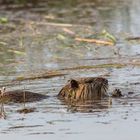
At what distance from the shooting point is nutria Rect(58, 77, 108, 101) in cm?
1025

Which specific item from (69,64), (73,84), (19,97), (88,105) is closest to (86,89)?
(73,84)

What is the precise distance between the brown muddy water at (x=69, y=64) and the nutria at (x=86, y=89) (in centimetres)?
22

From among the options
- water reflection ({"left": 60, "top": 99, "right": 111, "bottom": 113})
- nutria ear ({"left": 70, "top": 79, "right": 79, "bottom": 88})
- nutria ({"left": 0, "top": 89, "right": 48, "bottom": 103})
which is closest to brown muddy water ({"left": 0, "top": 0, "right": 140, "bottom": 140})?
water reflection ({"left": 60, "top": 99, "right": 111, "bottom": 113})

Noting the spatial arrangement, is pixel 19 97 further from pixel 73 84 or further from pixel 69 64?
pixel 69 64

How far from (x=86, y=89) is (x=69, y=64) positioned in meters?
3.27

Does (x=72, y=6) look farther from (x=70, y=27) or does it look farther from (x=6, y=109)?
(x=6, y=109)

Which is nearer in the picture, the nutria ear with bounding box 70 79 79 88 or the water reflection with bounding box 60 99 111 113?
the water reflection with bounding box 60 99 111 113

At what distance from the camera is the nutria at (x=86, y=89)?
10.2 m

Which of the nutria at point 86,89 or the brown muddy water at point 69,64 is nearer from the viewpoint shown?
the brown muddy water at point 69,64

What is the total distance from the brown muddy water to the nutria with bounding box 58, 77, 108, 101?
0.71 ft

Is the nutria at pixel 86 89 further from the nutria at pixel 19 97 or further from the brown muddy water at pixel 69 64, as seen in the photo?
the nutria at pixel 19 97

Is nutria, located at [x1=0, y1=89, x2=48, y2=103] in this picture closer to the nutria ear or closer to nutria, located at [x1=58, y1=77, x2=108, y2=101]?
nutria, located at [x1=58, y1=77, x2=108, y2=101]

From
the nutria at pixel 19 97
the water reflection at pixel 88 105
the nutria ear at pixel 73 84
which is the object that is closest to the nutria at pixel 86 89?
the nutria ear at pixel 73 84

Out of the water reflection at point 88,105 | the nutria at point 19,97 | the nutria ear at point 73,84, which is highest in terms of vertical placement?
the nutria ear at point 73,84
